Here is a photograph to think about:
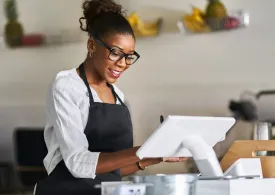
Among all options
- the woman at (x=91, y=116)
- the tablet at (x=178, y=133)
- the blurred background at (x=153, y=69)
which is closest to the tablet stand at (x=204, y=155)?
the tablet at (x=178, y=133)

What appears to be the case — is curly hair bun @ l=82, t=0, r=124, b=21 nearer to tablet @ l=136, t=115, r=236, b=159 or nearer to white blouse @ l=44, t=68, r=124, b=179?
white blouse @ l=44, t=68, r=124, b=179

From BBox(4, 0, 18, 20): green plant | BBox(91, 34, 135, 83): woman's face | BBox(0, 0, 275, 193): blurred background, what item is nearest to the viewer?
BBox(91, 34, 135, 83): woman's face

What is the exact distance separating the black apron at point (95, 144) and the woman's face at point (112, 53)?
0.06 metres

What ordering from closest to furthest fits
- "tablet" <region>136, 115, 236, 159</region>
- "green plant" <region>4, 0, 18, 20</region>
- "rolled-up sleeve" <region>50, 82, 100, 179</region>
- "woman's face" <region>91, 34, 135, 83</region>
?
"tablet" <region>136, 115, 236, 159</region>, "rolled-up sleeve" <region>50, 82, 100, 179</region>, "woman's face" <region>91, 34, 135, 83</region>, "green plant" <region>4, 0, 18, 20</region>

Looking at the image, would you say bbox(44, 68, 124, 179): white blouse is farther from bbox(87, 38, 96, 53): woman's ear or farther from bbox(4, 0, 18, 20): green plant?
bbox(4, 0, 18, 20): green plant

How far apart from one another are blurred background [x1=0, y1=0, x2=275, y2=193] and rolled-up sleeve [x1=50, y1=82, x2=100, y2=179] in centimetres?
120

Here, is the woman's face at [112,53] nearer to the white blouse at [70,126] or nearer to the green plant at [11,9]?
the white blouse at [70,126]

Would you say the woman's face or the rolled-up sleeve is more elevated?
the woman's face

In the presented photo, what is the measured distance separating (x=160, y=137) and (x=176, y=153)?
0.12m

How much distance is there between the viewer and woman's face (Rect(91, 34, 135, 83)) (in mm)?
1405

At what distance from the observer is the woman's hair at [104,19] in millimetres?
1430

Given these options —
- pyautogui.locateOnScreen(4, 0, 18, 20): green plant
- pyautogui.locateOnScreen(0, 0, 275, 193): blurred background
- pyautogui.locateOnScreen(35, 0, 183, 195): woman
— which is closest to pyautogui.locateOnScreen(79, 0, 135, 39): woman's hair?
pyautogui.locateOnScreen(35, 0, 183, 195): woman

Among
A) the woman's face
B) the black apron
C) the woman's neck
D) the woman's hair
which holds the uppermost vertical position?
the woman's hair

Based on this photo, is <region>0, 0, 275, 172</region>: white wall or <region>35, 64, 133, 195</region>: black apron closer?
<region>35, 64, 133, 195</region>: black apron
